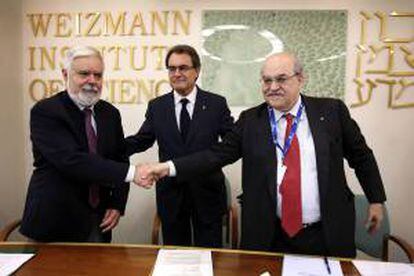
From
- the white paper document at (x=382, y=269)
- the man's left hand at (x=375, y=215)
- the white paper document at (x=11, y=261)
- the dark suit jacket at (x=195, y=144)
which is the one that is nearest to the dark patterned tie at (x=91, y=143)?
the white paper document at (x=11, y=261)

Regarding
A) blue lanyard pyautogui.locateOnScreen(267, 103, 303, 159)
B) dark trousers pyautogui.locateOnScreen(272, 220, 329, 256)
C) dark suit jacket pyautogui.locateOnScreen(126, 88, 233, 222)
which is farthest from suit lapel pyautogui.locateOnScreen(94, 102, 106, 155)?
dark trousers pyautogui.locateOnScreen(272, 220, 329, 256)

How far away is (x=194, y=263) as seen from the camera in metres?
1.92

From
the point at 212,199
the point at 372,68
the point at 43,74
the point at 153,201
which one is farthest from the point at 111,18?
the point at 372,68

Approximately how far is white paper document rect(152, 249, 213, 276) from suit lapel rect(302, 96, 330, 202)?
0.67 metres

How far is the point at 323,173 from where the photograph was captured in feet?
7.09

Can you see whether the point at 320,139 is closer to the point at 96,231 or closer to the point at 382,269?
the point at 382,269

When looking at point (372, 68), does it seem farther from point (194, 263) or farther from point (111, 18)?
point (194, 263)

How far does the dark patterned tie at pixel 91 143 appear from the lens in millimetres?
2391

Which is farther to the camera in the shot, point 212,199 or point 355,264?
point 212,199

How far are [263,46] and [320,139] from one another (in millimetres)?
1905

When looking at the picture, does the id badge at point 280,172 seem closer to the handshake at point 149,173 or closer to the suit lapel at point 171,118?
the handshake at point 149,173

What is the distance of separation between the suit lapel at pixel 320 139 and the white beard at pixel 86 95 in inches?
45.5

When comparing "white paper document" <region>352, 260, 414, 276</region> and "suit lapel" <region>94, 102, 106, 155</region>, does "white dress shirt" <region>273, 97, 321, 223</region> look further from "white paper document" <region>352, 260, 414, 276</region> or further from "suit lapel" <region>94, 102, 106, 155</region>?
"suit lapel" <region>94, 102, 106, 155</region>

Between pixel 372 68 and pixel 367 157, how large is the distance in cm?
177
